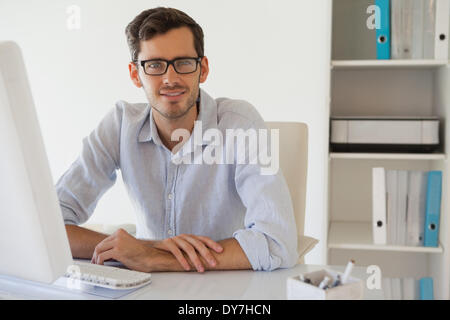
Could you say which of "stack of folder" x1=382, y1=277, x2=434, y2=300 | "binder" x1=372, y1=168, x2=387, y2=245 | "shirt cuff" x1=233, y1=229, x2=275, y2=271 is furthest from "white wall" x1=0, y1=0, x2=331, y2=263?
"shirt cuff" x1=233, y1=229, x2=275, y2=271

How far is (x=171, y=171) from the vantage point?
144cm

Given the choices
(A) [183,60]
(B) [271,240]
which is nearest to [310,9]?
(A) [183,60]

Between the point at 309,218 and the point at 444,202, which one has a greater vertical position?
the point at 444,202

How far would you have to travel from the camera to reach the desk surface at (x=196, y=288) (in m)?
0.87

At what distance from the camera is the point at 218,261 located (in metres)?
1.05

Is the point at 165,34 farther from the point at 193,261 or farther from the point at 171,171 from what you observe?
the point at 193,261

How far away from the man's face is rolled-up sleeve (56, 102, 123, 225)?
0.15 meters

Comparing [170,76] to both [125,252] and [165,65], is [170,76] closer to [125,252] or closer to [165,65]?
[165,65]

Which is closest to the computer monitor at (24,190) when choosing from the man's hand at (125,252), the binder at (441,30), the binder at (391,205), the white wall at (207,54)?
the man's hand at (125,252)

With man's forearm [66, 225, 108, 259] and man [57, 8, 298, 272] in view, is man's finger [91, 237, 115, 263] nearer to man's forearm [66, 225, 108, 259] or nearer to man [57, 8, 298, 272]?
man's forearm [66, 225, 108, 259]

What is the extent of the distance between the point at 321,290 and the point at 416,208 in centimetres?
152

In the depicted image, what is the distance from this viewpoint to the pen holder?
27.5 inches

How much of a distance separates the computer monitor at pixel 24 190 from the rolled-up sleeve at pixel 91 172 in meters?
0.60

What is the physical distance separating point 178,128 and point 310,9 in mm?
1211
